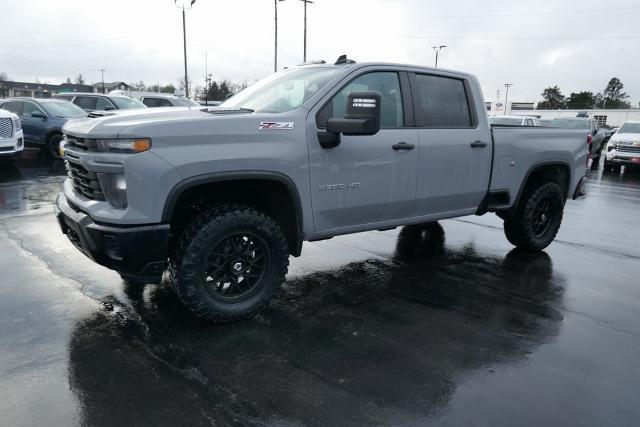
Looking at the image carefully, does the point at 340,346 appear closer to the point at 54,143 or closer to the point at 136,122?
the point at 136,122

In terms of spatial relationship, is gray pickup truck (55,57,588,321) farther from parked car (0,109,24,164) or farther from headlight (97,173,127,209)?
parked car (0,109,24,164)

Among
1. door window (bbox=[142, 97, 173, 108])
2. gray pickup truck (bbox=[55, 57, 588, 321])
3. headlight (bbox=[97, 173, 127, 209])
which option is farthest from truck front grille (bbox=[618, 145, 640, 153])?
headlight (bbox=[97, 173, 127, 209])

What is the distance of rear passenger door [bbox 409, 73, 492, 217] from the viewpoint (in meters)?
4.75

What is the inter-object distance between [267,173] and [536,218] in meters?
4.00

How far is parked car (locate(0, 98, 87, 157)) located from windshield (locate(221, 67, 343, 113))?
10.5 m

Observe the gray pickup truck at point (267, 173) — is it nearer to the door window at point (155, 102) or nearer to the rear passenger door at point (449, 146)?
the rear passenger door at point (449, 146)

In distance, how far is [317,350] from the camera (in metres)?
A: 3.50

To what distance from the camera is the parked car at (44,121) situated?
44.6 feet

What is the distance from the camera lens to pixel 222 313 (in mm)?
3729

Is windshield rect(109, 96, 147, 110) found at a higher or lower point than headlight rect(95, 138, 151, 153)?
higher

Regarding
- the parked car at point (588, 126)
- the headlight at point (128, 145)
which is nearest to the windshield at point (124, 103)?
the headlight at point (128, 145)

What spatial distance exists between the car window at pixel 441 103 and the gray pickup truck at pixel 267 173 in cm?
2

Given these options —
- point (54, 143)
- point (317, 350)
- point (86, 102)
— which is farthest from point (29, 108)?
point (317, 350)

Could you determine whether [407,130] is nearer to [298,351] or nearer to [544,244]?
[298,351]
